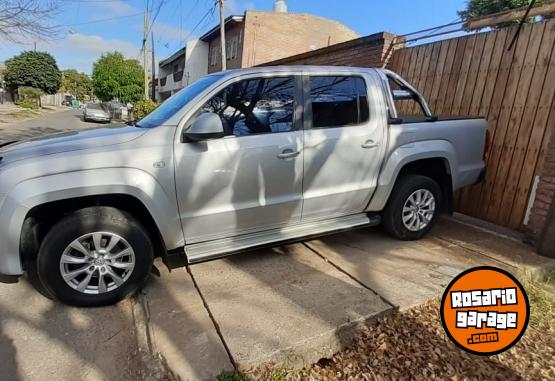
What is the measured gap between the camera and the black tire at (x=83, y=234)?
8.68 feet

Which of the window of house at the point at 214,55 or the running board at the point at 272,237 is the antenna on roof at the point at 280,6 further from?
the running board at the point at 272,237

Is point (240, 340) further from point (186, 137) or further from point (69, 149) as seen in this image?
point (69, 149)

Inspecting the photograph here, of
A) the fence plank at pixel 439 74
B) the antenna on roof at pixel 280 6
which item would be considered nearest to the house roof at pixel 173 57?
the antenna on roof at pixel 280 6

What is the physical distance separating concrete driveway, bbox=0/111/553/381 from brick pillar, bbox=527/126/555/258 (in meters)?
0.19

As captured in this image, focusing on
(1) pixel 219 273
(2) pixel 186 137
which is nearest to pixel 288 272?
(1) pixel 219 273

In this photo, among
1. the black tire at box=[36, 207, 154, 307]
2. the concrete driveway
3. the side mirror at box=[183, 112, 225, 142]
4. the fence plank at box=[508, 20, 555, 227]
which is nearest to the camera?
the concrete driveway

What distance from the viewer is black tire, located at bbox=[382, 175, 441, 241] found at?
12.9 feet

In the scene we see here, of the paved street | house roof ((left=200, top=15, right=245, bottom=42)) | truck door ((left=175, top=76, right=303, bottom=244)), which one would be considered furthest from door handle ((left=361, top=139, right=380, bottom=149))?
house roof ((left=200, top=15, right=245, bottom=42))

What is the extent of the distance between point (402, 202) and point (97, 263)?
2.99 meters

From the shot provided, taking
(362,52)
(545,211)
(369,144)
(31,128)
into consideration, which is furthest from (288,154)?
(31,128)

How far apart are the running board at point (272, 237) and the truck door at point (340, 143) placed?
A: 92 millimetres

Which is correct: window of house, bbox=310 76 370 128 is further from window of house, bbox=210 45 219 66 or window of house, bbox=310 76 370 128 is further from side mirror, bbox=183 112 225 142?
window of house, bbox=210 45 219 66

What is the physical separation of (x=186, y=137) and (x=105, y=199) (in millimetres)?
806

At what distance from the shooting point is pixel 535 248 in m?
3.96
